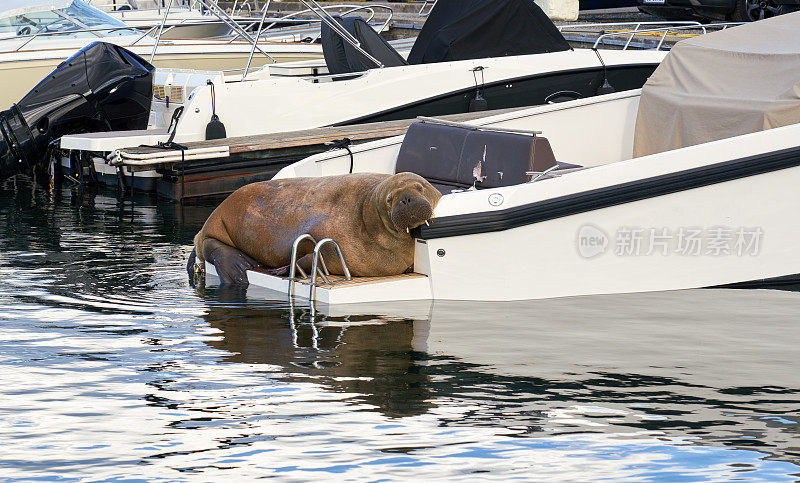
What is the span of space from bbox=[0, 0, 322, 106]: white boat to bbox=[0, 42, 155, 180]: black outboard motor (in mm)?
3441

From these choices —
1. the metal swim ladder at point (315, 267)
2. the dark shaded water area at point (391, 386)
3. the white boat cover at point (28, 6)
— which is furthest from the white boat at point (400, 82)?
the white boat cover at point (28, 6)

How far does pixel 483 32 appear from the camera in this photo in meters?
13.7

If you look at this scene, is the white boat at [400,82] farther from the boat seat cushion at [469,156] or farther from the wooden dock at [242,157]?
the boat seat cushion at [469,156]

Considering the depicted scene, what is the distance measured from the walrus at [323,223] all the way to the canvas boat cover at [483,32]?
590 centimetres

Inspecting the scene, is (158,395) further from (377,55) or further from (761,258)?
(377,55)

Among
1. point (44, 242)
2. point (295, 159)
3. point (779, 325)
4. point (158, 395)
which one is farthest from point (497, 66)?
point (158, 395)

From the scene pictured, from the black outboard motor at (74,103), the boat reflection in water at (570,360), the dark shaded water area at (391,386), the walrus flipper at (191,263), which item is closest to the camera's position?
the dark shaded water area at (391,386)

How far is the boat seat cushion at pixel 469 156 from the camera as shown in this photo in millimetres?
8180

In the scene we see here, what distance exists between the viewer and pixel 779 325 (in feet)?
22.4

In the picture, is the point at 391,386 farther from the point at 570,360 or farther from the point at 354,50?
the point at 354,50

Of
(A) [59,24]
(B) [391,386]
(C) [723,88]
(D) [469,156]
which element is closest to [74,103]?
(A) [59,24]

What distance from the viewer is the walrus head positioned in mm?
7062

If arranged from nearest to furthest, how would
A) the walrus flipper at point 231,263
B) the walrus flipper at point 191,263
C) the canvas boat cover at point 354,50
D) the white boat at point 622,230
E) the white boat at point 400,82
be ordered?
the white boat at point 622,230 < the walrus flipper at point 231,263 < the walrus flipper at point 191,263 < the white boat at point 400,82 < the canvas boat cover at point 354,50

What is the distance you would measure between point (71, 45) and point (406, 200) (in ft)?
38.9
